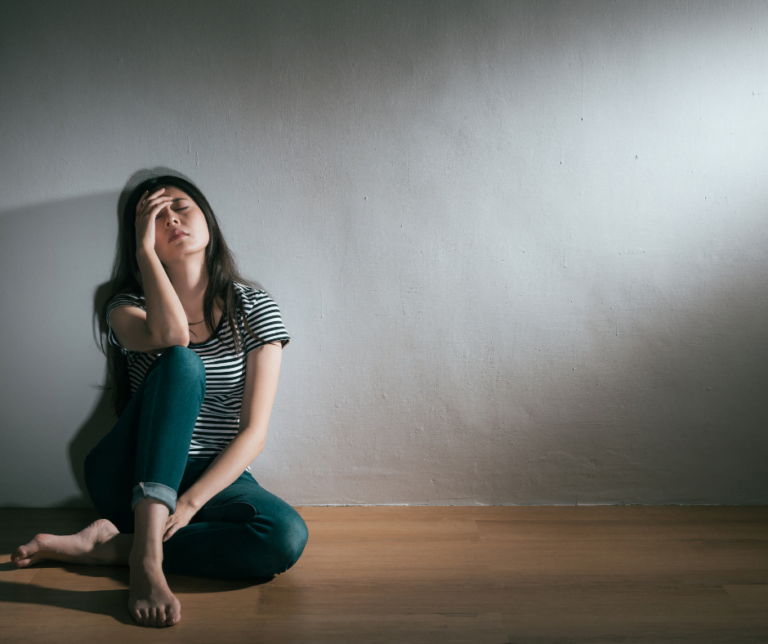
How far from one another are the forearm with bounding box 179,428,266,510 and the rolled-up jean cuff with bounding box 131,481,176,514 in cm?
7

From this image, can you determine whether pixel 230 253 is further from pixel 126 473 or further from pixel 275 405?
pixel 126 473

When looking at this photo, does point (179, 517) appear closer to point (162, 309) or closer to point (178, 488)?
point (178, 488)

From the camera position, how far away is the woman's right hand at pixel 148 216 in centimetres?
135

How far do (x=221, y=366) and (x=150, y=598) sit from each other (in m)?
0.52

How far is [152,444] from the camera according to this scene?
118cm

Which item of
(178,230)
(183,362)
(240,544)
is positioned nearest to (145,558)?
(240,544)

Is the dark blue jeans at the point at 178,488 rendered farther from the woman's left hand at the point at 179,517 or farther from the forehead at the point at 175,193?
the forehead at the point at 175,193

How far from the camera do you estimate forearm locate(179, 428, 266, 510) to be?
124cm

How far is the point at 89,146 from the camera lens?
61.9 inches

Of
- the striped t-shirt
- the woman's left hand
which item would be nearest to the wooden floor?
the woman's left hand

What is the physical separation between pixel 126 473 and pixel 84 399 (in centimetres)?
48

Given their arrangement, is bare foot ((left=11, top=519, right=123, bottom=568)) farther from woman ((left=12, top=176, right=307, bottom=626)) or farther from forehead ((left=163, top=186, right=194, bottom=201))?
forehead ((left=163, top=186, right=194, bottom=201))

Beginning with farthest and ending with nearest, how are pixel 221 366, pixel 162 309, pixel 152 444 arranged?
1. pixel 221 366
2. pixel 162 309
3. pixel 152 444

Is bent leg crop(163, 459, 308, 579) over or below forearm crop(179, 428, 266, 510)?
below
